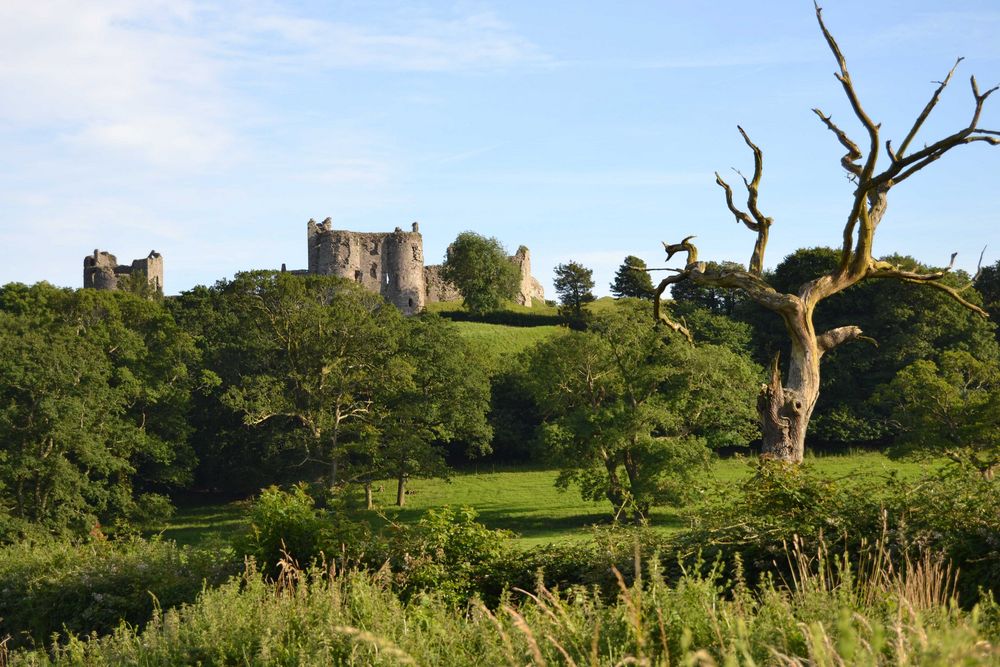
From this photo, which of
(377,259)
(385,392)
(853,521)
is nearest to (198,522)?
(385,392)

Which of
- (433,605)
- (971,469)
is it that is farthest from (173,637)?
(971,469)

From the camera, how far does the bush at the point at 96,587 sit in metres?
11.7

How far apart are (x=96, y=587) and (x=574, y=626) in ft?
28.2

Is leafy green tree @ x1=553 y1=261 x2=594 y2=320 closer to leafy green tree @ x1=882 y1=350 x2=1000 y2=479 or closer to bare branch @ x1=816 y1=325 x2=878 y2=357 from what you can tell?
leafy green tree @ x1=882 y1=350 x2=1000 y2=479

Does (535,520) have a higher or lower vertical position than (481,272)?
lower

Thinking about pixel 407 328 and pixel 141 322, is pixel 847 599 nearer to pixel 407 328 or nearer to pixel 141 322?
pixel 407 328

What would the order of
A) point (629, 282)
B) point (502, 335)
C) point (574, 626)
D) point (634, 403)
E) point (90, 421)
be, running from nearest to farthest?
point (574, 626), point (634, 403), point (90, 421), point (502, 335), point (629, 282)

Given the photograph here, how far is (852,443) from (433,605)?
40927 millimetres

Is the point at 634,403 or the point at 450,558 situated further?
the point at 634,403

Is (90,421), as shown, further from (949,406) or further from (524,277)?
(524,277)

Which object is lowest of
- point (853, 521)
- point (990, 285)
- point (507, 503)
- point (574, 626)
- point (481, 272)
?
point (507, 503)

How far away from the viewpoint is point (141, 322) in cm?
5150

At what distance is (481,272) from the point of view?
80500 millimetres

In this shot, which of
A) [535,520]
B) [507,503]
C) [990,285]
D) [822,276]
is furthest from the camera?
[990,285]
